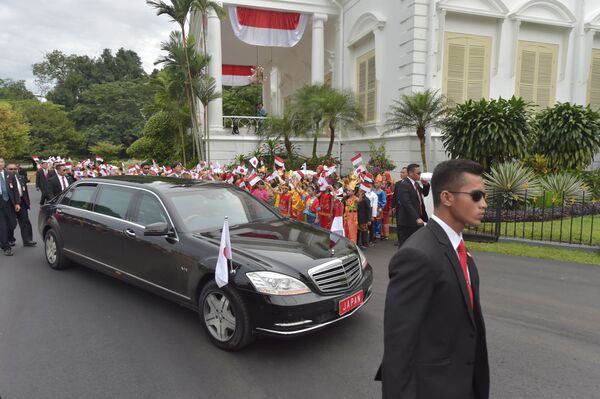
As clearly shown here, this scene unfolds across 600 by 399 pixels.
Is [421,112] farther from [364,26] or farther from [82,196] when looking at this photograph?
[82,196]

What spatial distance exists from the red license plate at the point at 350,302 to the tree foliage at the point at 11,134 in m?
46.6

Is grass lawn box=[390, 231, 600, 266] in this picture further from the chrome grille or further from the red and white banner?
the red and white banner

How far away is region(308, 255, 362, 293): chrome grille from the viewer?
153 inches

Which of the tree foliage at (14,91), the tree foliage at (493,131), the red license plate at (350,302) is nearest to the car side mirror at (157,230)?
the red license plate at (350,302)

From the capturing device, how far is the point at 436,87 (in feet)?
49.0

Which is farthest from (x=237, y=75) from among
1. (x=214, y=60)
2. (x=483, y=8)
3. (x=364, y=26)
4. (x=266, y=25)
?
(x=483, y=8)

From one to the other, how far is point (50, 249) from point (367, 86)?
1479 cm

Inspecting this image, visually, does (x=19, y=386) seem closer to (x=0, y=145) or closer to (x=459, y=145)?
(x=459, y=145)

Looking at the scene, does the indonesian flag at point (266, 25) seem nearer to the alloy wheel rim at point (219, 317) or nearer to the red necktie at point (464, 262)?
the alloy wheel rim at point (219, 317)

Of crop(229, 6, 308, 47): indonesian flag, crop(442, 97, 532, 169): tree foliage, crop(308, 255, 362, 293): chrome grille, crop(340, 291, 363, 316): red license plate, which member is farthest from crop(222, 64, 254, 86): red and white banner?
crop(340, 291, 363, 316): red license plate

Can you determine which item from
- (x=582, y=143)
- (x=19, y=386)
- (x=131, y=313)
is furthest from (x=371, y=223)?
(x=582, y=143)

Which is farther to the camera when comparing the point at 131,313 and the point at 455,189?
the point at 131,313

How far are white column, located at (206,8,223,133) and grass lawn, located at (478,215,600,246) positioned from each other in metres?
13.4

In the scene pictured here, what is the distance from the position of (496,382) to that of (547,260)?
509 cm
